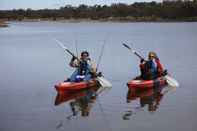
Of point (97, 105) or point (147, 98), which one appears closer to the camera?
point (97, 105)

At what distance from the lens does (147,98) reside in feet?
58.1

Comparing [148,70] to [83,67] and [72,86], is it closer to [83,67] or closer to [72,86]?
[83,67]

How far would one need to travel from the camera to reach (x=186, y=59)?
1214 inches

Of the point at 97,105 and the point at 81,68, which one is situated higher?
the point at 81,68

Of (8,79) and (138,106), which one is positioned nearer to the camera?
(138,106)

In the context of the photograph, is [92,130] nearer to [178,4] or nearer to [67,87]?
[67,87]

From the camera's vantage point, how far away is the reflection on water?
15.7 meters

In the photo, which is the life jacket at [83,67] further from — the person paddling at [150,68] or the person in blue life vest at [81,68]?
the person paddling at [150,68]

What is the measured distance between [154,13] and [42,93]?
108486mm

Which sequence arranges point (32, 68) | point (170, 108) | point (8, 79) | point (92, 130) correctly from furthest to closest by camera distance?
point (32, 68) < point (8, 79) < point (170, 108) < point (92, 130)

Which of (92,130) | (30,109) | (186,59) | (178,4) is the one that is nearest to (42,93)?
(30,109)

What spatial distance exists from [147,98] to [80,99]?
205 centimetres

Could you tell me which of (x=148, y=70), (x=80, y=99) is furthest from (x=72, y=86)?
(x=148, y=70)

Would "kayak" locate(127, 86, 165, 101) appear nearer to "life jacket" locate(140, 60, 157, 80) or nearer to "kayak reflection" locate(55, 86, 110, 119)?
"life jacket" locate(140, 60, 157, 80)
